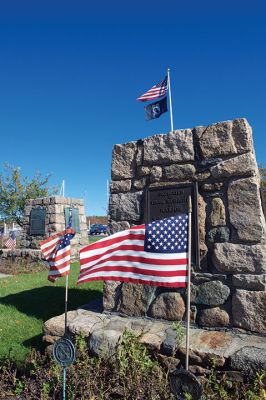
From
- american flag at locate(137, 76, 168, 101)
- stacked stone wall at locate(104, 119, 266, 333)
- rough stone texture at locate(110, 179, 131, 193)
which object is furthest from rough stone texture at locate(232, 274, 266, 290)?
american flag at locate(137, 76, 168, 101)

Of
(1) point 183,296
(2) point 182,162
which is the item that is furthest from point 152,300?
(2) point 182,162

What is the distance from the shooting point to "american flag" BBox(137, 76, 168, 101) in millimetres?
6488

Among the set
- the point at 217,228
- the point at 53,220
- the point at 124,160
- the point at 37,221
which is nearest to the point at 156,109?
the point at 124,160

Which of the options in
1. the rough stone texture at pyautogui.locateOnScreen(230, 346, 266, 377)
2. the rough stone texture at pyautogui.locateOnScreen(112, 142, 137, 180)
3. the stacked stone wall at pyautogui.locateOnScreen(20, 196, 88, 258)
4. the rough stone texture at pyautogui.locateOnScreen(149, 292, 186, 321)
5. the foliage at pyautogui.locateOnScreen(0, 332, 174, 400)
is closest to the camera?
the rough stone texture at pyautogui.locateOnScreen(230, 346, 266, 377)

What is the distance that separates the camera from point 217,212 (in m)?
3.82

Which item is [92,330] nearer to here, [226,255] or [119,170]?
[226,255]

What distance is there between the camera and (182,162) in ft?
13.5

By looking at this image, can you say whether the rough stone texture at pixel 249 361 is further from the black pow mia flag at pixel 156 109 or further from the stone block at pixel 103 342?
the black pow mia flag at pixel 156 109

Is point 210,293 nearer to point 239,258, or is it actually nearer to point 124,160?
point 239,258

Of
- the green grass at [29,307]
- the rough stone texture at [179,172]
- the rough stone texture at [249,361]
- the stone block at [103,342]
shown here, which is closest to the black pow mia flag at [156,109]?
the rough stone texture at [179,172]

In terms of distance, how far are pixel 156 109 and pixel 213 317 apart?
164 inches

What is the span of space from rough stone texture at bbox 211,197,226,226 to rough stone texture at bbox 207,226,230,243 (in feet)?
0.18

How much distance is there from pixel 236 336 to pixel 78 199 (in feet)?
34.6

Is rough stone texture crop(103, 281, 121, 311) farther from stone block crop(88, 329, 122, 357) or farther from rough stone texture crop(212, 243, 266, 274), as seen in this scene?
rough stone texture crop(212, 243, 266, 274)
